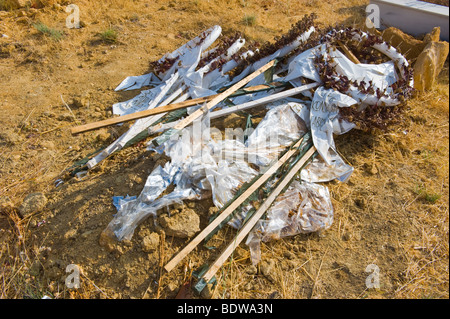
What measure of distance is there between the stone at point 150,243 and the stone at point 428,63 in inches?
161

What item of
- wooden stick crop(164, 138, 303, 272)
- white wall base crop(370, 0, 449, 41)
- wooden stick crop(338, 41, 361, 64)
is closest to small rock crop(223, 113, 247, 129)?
wooden stick crop(164, 138, 303, 272)

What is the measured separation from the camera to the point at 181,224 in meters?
2.52

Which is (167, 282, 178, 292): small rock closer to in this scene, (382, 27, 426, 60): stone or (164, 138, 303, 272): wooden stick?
(164, 138, 303, 272): wooden stick

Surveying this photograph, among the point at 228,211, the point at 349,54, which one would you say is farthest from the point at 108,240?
the point at 349,54

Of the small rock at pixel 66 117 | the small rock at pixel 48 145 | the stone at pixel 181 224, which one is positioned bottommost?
the small rock at pixel 48 145

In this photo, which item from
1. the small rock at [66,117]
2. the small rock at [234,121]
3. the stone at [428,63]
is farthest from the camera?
the stone at [428,63]

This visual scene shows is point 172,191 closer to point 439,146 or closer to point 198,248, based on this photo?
point 198,248

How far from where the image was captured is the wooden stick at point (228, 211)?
2.34m

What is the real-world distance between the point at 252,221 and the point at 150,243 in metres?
0.83

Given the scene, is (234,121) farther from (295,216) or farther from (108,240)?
(108,240)

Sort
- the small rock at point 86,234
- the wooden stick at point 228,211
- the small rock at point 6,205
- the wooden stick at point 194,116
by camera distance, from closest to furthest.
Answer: the wooden stick at point 228,211 → the small rock at point 86,234 → the small rock at point 6,205 → the wooden stick at point 194,116

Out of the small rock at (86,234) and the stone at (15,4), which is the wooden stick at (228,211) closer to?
the small rock at (86,234)

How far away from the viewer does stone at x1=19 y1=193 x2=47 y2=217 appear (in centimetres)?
275

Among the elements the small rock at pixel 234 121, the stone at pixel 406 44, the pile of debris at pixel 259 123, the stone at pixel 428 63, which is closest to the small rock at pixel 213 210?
the pile of debris at pixel 259 123
